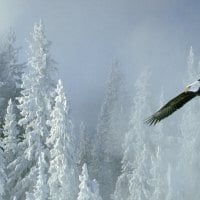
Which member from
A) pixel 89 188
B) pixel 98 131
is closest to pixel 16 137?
pixel 89 188

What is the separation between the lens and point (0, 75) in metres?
53.2

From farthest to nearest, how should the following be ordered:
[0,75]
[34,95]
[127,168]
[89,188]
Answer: [127,168]
[0,75]
[34,95]
[89,188]

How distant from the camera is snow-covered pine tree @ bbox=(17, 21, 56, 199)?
44594mm

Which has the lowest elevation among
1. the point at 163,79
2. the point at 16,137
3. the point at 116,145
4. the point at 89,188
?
the point at 89,188

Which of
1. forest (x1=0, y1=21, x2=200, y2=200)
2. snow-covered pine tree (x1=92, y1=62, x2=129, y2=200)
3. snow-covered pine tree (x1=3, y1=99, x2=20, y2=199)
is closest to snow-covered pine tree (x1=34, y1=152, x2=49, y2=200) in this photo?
forest (x1=0, y1=21, x2=200, y2=200)

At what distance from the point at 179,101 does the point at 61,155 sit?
3483 centimetres

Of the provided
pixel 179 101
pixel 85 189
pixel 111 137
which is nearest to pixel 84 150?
pixel 111 137

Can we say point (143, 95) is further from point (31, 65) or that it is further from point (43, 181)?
point (43, 181)

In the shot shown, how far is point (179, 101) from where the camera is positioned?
29.0ft

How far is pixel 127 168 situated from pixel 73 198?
19.1m

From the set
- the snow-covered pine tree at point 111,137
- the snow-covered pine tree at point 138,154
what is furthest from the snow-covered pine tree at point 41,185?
the snow-covered pine tree at point 111,137

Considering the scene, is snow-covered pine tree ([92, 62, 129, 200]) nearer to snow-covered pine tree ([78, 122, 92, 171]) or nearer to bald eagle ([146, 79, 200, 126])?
snow-covered pine tree ([78, 122, 92, 171])

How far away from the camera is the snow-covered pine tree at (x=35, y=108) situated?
44594 mm

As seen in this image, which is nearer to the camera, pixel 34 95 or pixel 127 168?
pixel 34 95
